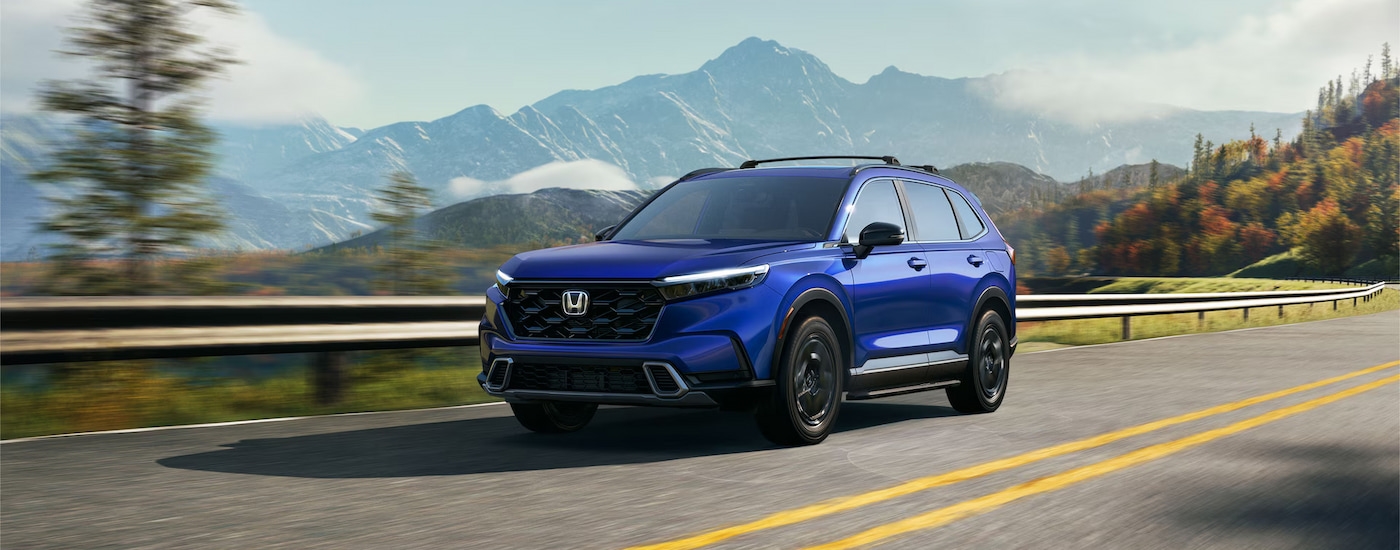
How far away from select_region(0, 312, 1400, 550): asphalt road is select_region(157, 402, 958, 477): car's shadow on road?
0.03 m

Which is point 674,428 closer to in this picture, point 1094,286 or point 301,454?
point 301,454

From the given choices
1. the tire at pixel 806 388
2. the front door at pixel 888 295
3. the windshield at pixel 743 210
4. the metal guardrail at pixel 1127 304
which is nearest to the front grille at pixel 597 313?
the tire at pixel 806 388

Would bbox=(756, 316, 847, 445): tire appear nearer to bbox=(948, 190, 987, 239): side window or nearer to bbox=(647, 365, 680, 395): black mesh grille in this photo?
bbox=(647, 365, 680, 395): black mesh grille

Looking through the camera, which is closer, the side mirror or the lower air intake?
the lower air intake

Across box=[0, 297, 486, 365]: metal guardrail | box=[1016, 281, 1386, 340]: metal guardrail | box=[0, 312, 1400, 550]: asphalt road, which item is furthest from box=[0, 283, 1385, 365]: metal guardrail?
box=[1016, 281, 1386, 340]: metal guardrail

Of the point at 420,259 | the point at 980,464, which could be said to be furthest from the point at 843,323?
the point at 420,259

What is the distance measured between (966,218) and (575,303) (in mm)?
3905

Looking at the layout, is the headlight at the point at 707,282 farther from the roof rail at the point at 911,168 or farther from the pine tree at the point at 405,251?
the pine tree at the point at 405,251

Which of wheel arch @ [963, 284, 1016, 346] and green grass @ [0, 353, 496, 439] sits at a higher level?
wheel arch @ [963, 284, 1016, 346]

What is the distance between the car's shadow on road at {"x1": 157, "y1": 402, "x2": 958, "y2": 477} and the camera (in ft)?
22.1

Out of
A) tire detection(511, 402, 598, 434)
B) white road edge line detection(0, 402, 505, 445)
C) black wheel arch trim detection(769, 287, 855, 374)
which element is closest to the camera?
black wheel arch trim detection(769, 287, 855, 374)

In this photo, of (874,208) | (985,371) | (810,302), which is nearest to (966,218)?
(985,371)

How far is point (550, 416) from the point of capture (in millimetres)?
8227

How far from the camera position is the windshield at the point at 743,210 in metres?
8.35
